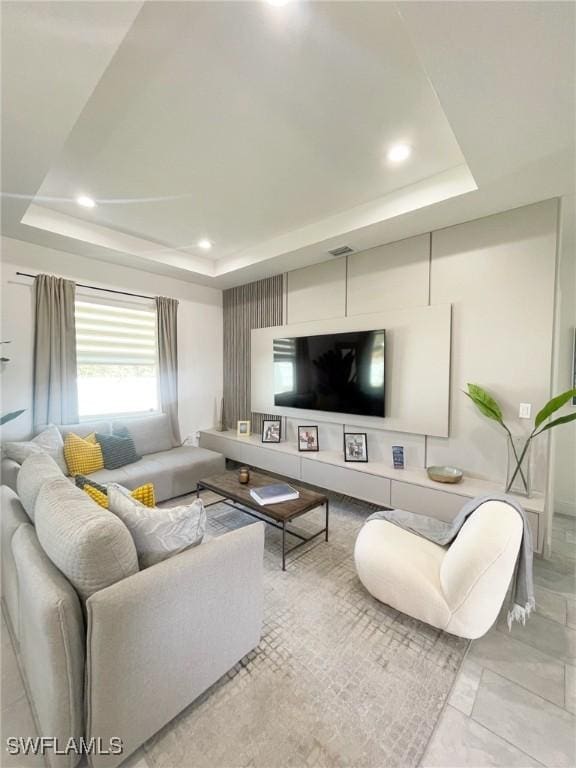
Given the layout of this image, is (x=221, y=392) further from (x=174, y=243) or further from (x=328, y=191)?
(x=328, y=191)

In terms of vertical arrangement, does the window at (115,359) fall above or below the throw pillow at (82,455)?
above

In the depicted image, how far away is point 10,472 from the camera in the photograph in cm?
241

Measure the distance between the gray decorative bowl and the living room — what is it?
0.10 feet

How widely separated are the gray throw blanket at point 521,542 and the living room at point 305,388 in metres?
0.02

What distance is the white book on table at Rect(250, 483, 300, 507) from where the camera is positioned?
240cm

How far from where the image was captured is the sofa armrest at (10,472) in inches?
93.7

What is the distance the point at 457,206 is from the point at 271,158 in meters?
1.43

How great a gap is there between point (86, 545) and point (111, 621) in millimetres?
253

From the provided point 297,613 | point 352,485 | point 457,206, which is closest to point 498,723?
point 297,613

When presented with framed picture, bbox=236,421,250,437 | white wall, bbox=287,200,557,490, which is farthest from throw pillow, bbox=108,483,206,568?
framed picture, bbox=236,421,250,437

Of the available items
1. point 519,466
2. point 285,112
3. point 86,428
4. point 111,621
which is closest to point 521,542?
point 519,466

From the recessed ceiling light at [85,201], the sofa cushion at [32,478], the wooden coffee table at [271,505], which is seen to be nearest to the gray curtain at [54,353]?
the recessed ceiling light at [85,201]

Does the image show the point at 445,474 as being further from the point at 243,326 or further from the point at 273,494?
the point at 243,326

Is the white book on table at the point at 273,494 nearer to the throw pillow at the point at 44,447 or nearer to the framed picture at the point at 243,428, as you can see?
the framed picture at the point at 243,428
